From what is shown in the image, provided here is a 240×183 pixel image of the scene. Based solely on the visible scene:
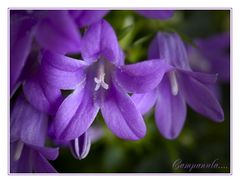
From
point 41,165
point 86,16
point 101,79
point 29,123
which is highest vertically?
point 86,16

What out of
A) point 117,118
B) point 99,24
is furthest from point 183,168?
point 99,24

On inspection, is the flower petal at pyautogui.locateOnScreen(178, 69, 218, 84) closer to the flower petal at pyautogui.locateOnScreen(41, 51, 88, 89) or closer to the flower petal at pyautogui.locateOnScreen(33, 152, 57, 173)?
the flower petal at pyautogui.locateOnScreen(41, 51, 88, 89)

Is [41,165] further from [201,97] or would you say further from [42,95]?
[201,97]

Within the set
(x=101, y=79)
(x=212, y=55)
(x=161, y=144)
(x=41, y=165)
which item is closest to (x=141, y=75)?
(x=101, y=79)

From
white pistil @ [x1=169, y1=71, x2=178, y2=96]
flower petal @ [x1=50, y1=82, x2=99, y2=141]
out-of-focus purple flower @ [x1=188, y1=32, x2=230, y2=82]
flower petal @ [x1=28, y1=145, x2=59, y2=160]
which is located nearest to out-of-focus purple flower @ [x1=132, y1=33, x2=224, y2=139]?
white pistil @ [x1=169, y1=71, x2=178, y2=96]

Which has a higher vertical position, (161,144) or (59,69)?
(59,69)

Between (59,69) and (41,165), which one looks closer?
(59,69)
